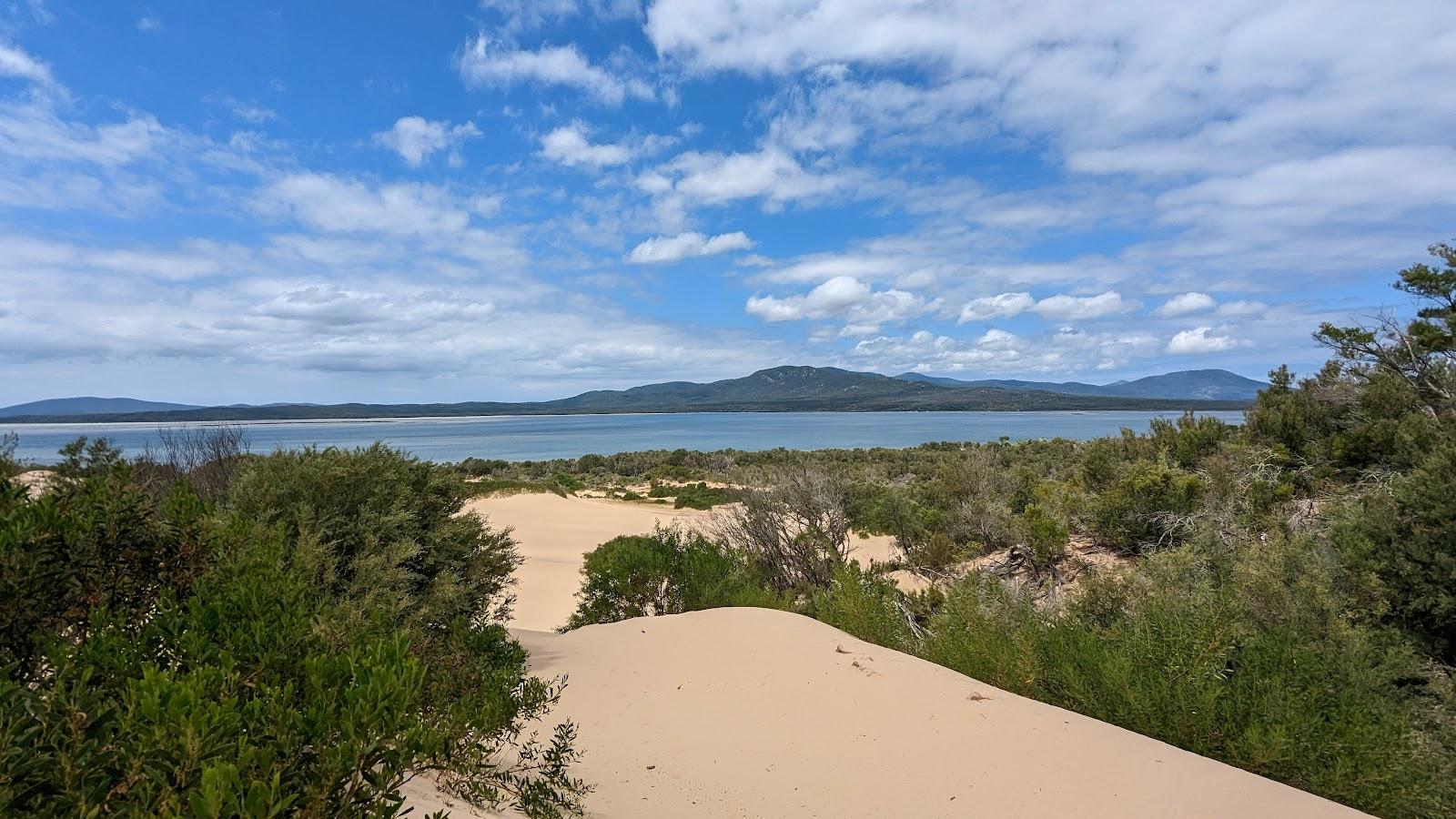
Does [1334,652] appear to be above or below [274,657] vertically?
below

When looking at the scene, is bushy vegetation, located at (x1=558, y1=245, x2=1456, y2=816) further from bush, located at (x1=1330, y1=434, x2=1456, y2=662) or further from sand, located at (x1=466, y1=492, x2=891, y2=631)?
sand, located at (x1=466, y1=492, x2=891, y2=631)

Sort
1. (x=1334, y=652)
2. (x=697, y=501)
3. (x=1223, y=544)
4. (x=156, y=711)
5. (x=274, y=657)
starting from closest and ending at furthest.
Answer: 1. (x=156, y=711)
2. (x=274, y=657)
3. (x=1334, y=652)
4. (x=1223, y=544)
5. (x=697, y=501)

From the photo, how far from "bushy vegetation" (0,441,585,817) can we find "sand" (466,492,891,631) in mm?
7709

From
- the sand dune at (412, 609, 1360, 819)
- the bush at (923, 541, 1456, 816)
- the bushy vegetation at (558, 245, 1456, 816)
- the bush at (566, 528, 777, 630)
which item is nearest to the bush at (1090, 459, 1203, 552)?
the bushy vegetation at (558, 245, 1456, 816)

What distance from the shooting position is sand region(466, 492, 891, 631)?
1296 centimetres

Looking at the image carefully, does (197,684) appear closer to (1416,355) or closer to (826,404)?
(1416,355)

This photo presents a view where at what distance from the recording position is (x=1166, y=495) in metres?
11.1

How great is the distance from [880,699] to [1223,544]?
252 inches

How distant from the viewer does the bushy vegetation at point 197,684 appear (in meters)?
1.49

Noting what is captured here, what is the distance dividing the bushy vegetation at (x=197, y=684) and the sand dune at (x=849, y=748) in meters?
0.97

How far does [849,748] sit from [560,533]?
15.5 meters

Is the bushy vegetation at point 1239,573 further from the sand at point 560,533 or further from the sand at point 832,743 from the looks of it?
the sand at point 560,533

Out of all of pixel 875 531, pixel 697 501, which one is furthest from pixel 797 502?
pixel 697 501

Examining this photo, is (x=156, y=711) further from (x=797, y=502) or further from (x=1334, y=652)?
(x=797, y=502)
